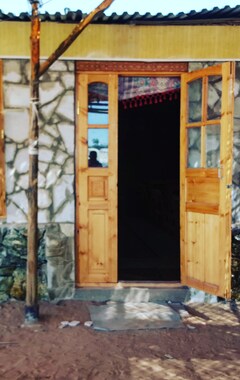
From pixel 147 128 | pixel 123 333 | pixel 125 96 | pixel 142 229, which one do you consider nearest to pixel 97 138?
pixel 125 96

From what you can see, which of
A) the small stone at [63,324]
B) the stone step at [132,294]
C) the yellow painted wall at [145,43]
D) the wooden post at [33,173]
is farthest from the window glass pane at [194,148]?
the small stone at [63,324]

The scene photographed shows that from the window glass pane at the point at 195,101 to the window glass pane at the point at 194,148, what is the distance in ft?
0.45

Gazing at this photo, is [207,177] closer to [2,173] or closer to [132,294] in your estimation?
[132,294]

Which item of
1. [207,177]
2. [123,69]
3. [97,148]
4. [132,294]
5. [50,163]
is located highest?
[123,69]

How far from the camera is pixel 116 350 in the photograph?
3777 millimetres

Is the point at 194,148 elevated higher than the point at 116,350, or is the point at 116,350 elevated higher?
the point at 194,148

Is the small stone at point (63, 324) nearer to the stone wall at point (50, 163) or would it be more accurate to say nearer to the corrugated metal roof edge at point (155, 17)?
the stone wall at point (50, 163)

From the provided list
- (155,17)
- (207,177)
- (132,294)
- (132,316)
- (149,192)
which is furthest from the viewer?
(149,192)

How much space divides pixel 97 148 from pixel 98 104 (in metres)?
0.52

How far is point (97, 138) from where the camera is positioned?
203 inches

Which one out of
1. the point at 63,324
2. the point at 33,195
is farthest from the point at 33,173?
the point at 63,324

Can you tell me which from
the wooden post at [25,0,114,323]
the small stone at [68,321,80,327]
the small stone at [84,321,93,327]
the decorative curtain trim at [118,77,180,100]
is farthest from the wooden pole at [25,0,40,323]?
the decorative curtain trim at [118,77,180,100]

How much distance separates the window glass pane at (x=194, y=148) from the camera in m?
5.05

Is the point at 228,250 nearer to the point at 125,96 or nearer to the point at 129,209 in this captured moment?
the point at 125,96
